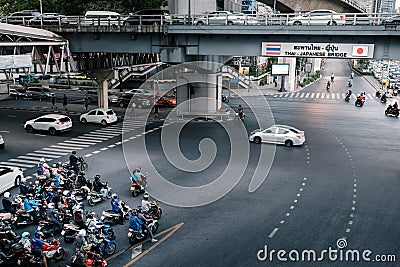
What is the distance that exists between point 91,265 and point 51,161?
15.3 metres

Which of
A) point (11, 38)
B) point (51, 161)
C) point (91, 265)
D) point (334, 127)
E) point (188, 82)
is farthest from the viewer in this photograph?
point (188, 82)

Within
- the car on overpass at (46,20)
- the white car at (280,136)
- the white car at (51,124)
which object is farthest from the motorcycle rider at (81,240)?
the car on overpass at (46,20)

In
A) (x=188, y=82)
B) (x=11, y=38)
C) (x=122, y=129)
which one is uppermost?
(x=11, y=38)

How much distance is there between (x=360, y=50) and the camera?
3122cm

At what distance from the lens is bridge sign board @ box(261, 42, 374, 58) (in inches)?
1228

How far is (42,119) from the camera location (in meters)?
36.1

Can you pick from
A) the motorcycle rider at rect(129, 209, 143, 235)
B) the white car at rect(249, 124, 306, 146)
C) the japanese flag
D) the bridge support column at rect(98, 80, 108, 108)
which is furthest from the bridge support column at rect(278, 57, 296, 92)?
the motorcycle rider at rect(129, 209, 143, 235)

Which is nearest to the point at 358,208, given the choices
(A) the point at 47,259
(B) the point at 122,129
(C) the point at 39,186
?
(A) the point at 47,259

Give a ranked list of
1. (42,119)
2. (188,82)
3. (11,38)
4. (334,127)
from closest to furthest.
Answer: (11,38) < (42,119) < (334,127) < (188,82)

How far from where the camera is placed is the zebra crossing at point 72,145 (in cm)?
2825

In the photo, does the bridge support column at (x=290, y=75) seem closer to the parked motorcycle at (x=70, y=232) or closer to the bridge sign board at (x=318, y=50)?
the bridge sign board at (x=318, y=50)

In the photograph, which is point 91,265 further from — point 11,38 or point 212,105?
point 212,105

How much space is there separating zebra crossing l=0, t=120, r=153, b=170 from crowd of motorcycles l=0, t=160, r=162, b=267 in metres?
5.11

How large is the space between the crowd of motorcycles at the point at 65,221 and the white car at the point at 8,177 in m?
0.72
